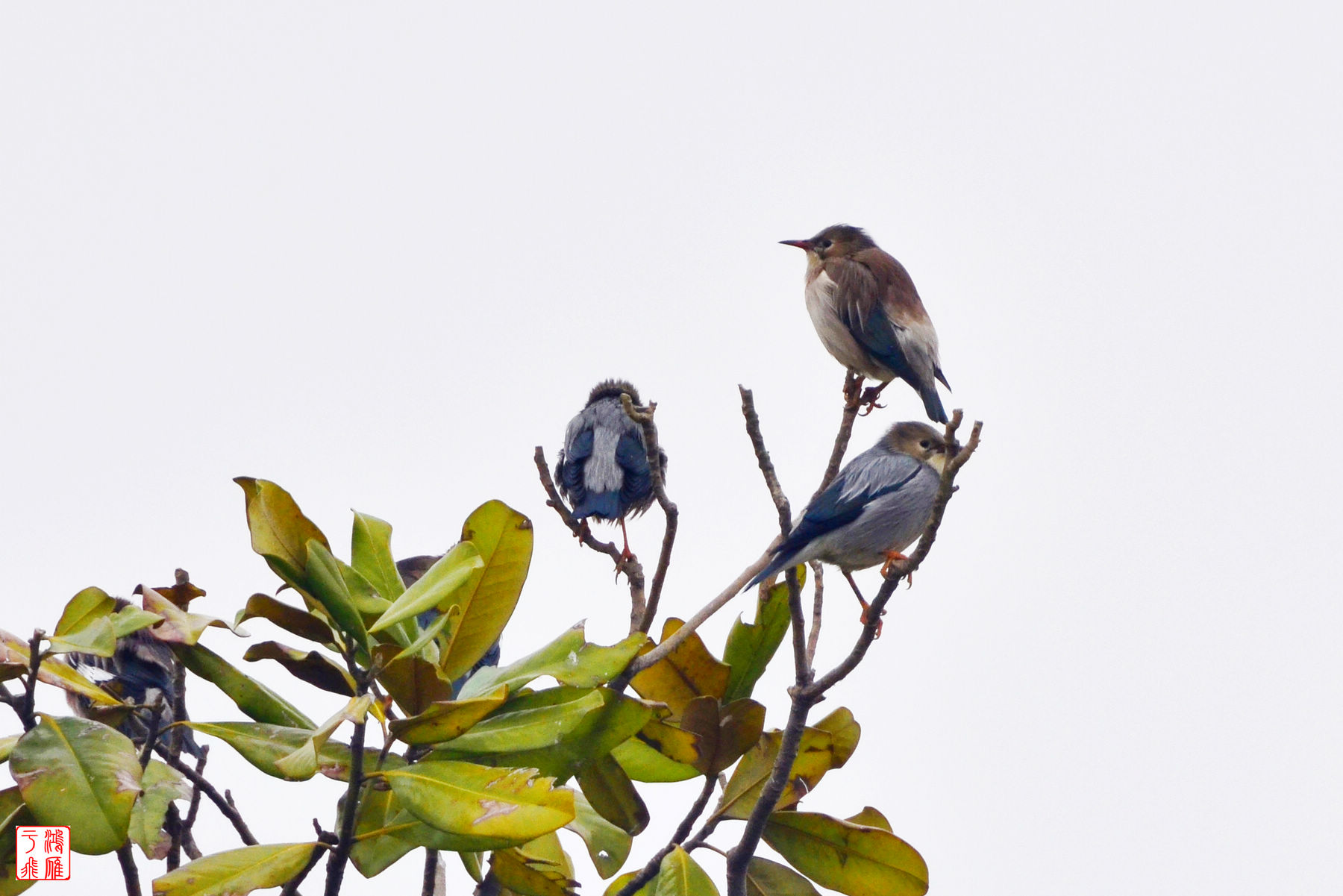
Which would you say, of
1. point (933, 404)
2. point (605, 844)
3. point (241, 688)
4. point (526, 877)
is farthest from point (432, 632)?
point (933, 404)

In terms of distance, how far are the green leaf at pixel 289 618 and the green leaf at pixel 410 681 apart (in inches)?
6.6

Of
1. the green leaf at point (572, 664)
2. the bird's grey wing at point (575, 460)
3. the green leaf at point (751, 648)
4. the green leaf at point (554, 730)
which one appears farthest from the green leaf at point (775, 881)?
the bird's grey wing at point (575, 460)

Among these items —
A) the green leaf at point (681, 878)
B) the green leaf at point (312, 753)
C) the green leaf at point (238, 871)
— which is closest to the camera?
the green leaf at point (312, 753)

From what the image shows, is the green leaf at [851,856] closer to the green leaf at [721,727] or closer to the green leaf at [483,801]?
the green leaf at [721,727]

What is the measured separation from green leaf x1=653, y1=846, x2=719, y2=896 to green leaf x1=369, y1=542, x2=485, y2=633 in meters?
0.84

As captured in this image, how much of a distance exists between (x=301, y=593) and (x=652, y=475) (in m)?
1.36

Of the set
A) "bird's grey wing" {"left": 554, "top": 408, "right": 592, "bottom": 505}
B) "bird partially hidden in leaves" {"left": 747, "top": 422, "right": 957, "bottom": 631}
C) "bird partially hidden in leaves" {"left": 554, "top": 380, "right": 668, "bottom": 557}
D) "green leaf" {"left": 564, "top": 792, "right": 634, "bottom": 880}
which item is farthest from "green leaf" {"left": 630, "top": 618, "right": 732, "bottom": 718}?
"bird's grey wing" {"left": 554, "top": 408, "right": 592, "bottom": 505}

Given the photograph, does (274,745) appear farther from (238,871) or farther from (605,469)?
(605,469)

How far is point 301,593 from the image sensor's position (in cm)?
315

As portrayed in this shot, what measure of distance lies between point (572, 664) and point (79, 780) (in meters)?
1.05

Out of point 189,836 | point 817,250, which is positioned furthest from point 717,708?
point 817,250

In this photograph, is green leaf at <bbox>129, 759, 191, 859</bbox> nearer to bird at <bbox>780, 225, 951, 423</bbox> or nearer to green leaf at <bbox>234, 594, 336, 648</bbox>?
green leaf at <bbox>234, 594, 336, 648</bbox>

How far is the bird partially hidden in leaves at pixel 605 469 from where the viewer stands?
904 centimetres

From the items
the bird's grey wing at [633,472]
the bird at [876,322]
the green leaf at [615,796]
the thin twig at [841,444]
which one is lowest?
the green leaf at [615,796]
